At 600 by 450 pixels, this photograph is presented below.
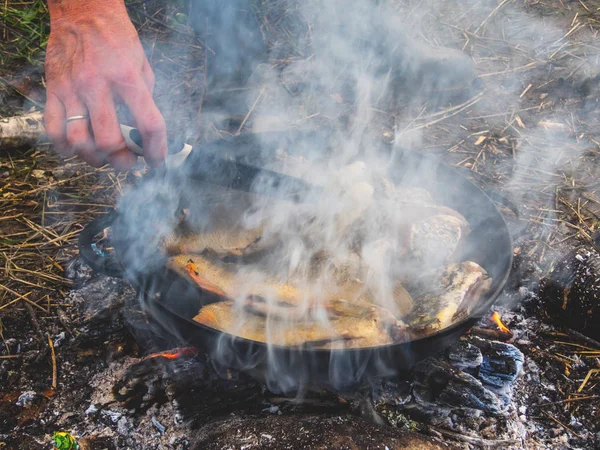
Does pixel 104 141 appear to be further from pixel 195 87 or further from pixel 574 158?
pixel 574 158

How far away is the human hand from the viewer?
6.01 ft

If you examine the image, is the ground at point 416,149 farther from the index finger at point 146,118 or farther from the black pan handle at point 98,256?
the index finger at point 146,118

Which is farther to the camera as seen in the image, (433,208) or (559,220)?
(559,220)

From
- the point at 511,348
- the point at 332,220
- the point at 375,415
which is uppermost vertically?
the point at 332,220

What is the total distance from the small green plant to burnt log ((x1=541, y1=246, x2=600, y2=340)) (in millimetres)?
5318

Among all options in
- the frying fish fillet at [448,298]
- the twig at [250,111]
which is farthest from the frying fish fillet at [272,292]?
the twig at [250,111]

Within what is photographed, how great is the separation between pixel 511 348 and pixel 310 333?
1.36 metres

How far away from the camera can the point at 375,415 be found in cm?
237

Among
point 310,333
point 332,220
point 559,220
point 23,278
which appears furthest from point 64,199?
point 559,220

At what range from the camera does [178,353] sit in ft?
8.41

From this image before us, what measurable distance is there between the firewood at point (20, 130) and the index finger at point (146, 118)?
268 centimetres

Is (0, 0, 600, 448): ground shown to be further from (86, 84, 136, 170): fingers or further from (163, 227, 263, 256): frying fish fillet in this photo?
(86, 84, 136, 170): fingers

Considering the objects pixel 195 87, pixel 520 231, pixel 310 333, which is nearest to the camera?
pixel 310 333

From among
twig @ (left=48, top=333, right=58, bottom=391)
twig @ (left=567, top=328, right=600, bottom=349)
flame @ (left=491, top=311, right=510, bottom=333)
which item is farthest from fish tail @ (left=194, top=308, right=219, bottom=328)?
twig @ (left=567, top=328, right=600, bottom=349)
